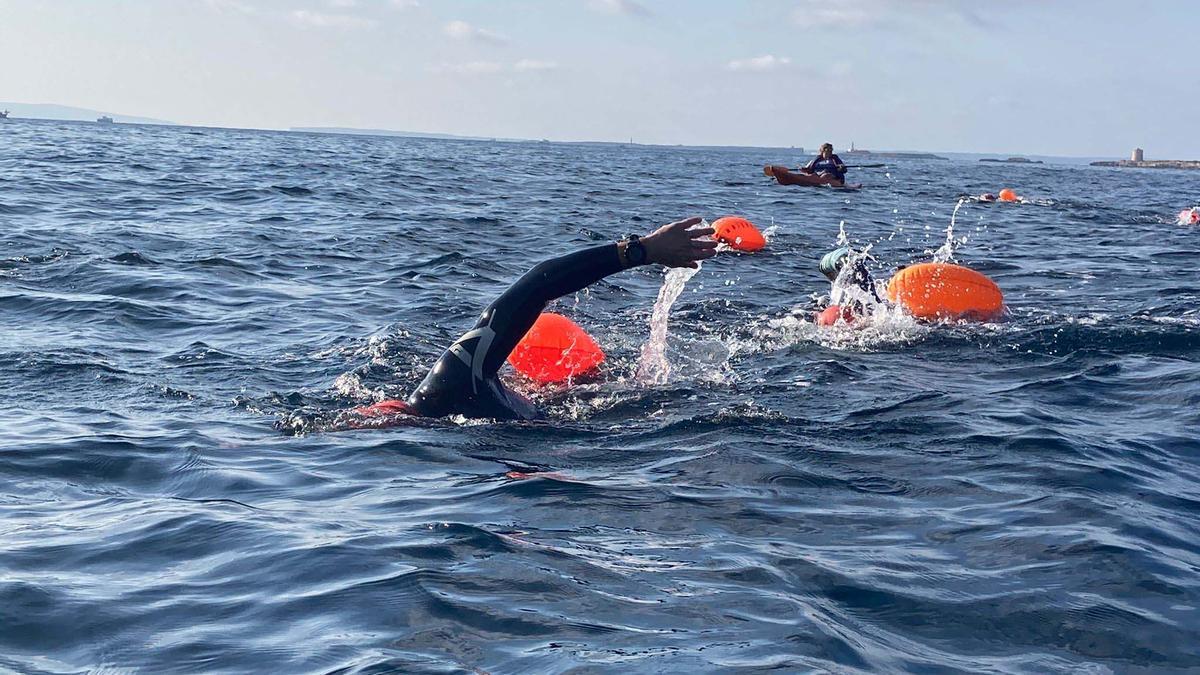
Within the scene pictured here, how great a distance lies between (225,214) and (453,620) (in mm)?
17026

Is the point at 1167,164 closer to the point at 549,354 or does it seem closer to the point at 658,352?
the point at 658,352

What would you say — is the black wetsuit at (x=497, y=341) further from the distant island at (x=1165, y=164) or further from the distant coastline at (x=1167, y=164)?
the distant island at (x=1165, y=164)

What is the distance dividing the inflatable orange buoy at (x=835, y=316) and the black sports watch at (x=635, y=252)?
4.83 m

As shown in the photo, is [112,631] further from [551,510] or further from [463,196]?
[463,196]

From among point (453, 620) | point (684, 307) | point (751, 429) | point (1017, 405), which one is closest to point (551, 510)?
point (453, 620)

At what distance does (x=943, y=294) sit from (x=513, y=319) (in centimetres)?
552

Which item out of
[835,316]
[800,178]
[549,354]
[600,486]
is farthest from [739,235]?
[800,178]

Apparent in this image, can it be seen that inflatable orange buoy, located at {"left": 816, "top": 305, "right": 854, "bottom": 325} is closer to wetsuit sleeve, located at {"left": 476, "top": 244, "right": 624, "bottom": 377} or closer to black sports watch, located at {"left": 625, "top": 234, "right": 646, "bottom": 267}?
wetsuit sleeve, located at {"left": 476, "top": 244, "right": 624, "bottom": 377}

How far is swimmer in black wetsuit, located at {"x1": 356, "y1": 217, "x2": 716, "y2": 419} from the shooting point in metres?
6.32

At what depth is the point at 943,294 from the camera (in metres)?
10.9

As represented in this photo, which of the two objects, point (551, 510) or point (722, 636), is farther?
point (551, 510)

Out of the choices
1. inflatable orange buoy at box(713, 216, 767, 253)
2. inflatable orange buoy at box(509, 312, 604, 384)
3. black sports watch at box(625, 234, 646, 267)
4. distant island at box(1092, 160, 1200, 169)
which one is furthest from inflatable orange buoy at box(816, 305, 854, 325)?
distant island at box(1092, 160, 1200, 169)

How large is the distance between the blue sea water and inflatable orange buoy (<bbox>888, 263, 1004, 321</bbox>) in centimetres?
25

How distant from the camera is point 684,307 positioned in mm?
12648
